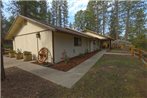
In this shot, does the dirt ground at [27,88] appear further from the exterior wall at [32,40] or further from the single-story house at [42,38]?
the exterior wall at [32,40]

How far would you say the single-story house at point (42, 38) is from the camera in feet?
37.8

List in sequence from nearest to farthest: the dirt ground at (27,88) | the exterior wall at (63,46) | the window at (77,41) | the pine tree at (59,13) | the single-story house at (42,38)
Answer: the dirt ground at (27,88) < the single-story house at (42,38) < the exterior wall at (63,46) < the window at (77,41) < the pine tree at (59,13)

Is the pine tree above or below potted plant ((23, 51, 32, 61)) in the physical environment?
above

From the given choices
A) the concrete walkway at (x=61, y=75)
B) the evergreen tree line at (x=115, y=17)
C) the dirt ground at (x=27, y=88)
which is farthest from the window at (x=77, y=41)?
the evergreen tree line at (x=115, y=17)

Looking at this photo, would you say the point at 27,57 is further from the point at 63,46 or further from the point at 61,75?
the point at 61,75

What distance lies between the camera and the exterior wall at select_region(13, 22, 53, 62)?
11.7 meters

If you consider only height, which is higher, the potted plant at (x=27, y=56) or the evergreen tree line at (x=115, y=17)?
the evergreen tree line at (x=115, y=17)

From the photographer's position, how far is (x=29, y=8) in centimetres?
2975

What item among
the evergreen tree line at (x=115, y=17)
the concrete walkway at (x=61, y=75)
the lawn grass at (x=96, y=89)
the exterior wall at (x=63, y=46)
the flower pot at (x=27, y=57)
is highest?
the evergreen tree line at (x=115, y=17)

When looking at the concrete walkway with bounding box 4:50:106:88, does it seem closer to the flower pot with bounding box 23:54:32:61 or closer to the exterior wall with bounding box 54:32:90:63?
the exterior wall with bounding box 54:32:90:63

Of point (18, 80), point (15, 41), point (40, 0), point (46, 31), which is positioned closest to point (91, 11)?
Answer: point (40, 0)

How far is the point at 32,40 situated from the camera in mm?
13477

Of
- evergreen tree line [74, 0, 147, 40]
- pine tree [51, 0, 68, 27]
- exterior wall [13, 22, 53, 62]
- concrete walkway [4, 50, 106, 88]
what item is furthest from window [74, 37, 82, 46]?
pine tree [51, 0, 68, 27]

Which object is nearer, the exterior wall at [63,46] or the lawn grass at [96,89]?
the lawn grass at [96,89]
